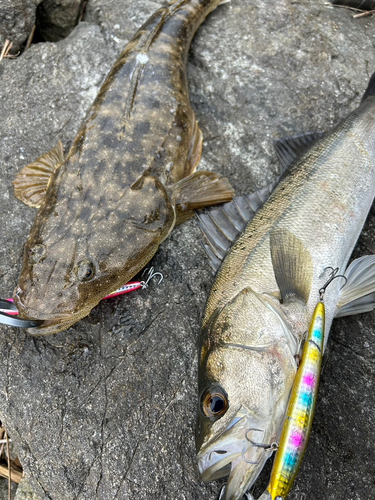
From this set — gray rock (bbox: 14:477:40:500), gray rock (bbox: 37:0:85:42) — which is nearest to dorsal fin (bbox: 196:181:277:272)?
gray rock (bbox: 14:477:40:500)

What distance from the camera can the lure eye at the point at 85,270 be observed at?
3283 millimetres

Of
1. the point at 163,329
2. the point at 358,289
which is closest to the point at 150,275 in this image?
the point at 163,329

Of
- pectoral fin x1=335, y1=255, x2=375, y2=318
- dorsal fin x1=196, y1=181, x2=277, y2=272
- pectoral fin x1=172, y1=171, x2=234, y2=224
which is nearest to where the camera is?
pectoral fin x1=335, y1=255, x2=375, y2=318

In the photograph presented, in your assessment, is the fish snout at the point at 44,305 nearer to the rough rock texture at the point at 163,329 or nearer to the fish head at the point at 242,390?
the rough rock texture at the point at 163,329

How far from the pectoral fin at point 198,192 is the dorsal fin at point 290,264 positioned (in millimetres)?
811

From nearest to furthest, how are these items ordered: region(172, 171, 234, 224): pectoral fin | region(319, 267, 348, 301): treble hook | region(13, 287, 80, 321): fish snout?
1. region(319, 267, 348, 301): treble hook
2. region(13, 287, 80, 321): fish snout
3. region(172, 171, 234, 224): pectoral fin

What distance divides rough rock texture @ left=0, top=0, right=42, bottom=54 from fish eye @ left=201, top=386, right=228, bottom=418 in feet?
15.8

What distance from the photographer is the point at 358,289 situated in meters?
3.28

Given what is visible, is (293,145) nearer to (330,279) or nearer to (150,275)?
(330,279)

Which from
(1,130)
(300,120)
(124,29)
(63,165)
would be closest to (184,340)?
(63,165)

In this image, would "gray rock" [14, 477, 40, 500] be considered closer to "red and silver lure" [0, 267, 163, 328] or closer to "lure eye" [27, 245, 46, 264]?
"red and silver lure" [0, 267, 163, 328]

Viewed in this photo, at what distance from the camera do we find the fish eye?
8.70ft

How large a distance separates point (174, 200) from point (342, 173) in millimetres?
1360

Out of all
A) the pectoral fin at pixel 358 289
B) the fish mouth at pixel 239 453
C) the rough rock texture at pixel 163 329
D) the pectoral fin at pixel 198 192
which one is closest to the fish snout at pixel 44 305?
the rough rock texture at pixel 163 329
